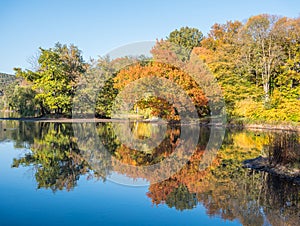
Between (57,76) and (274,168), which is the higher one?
(57,76)

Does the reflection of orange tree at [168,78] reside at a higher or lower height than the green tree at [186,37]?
lower

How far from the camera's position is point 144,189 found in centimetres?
688

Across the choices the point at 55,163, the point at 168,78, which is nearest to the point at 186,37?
the point at 168,78

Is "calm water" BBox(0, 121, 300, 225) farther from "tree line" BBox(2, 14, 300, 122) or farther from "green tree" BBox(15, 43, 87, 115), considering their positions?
"green tree" BBox(15, 43, 87, 115)

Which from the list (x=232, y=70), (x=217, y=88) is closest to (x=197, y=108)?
(x=217, y=88)

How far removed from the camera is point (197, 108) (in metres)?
25.7

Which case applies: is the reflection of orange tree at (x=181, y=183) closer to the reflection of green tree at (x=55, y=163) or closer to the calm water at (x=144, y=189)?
the calm water at (x=144, y=189)

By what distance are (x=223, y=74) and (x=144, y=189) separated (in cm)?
2032

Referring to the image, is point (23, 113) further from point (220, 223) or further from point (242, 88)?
point (220, 223)

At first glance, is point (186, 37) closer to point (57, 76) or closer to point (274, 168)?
point (57, 76)

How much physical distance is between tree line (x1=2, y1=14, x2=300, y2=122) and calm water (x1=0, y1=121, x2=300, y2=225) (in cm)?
1200

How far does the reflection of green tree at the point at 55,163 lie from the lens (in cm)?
726

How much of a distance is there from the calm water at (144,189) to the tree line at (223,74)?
12.0m

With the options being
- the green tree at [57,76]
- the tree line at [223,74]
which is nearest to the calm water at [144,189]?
the tree line at [223,74]
